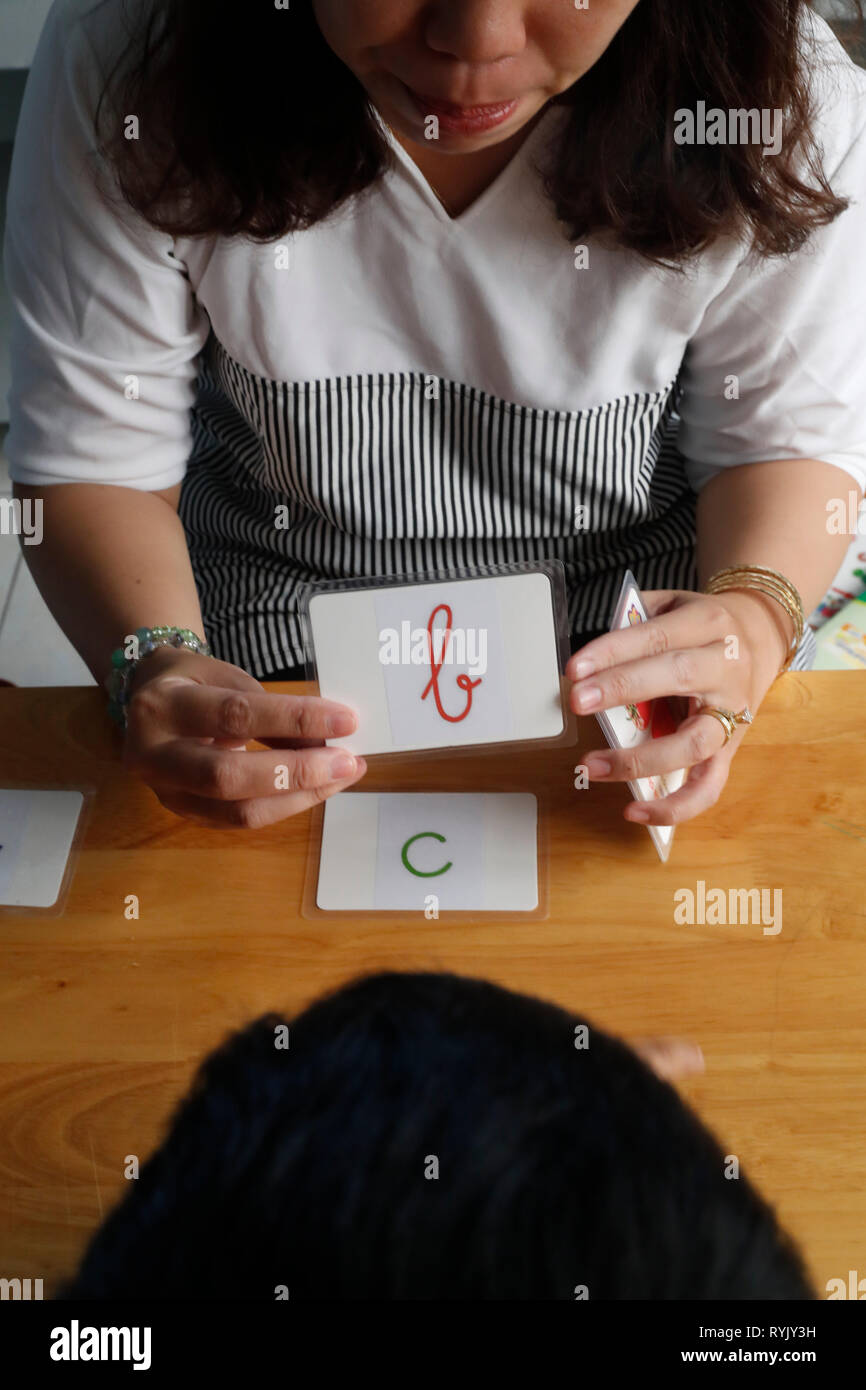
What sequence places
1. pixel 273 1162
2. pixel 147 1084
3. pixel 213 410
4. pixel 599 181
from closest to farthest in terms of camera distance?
pixel 273 1162 < pixel 147 1084 < pixel 599 181 < pixel 213 410

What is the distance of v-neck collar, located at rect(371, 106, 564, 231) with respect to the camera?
950mm

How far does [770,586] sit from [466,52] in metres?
0.51

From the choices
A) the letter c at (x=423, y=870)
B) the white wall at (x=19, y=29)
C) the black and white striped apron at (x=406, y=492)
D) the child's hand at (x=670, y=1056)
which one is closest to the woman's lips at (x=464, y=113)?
the black and white striped apron at (x=406, y=492)

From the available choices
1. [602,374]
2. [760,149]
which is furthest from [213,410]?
[760,149]

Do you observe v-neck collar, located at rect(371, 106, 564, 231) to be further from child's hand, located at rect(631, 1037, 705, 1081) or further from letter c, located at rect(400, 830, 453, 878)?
child's hand, located at rect(631, 1037, 705, 1081)

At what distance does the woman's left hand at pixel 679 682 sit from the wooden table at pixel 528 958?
0.04 metres

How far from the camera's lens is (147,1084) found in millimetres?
802

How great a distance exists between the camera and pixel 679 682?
2.93 feet

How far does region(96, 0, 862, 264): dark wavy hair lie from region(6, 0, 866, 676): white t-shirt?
3 cm

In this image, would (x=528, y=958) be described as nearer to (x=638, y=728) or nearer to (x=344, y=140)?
(x=638, y=728)

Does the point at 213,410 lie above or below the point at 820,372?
below

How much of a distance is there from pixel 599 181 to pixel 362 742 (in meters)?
0.49

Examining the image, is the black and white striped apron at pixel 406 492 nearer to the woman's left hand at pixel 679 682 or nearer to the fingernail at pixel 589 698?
the woman's left hand at pixel 679 682

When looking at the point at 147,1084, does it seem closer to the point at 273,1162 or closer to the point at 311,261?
the point at 273,1162
